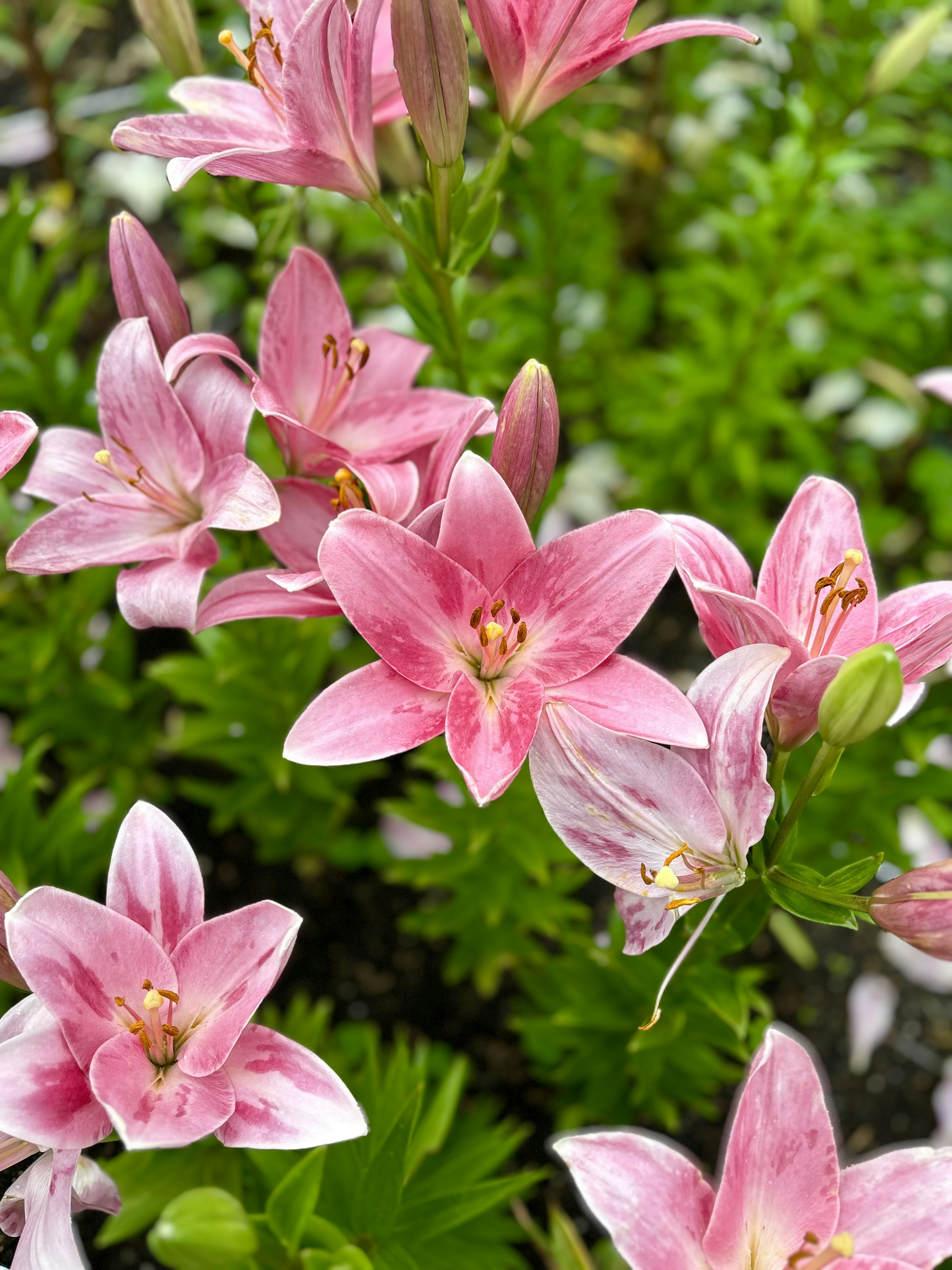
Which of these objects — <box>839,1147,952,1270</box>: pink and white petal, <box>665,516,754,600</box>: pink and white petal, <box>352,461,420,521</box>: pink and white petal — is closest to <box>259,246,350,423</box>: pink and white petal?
<box>352,461,420,521</box>: pink and white petal

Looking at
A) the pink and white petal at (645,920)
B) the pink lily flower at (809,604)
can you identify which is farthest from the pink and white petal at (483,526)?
the pink and white petal at (645,920)

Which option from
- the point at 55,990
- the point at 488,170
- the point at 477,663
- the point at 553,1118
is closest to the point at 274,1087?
the point at 55,990

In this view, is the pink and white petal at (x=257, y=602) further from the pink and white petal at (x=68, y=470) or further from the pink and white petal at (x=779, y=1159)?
the pink and white petal at (x=779, y=1159)

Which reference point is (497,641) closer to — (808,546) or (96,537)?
(808,546)

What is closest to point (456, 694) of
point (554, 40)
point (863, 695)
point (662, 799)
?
point (662, 799)

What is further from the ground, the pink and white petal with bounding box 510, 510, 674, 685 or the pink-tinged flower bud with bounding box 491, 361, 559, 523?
the pink-tinged flower bud with bounding box 491, 361, 559, 523

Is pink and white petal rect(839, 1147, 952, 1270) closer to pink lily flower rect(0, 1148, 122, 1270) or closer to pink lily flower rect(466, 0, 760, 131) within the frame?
pink lily flower rect(0, 1148, 122, 1270)
